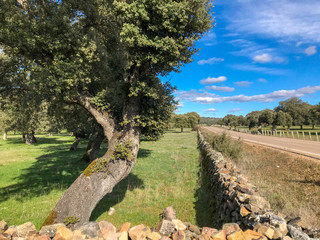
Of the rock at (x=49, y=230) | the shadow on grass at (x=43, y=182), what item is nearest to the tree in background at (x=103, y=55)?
the rock at (x=49, y=230)

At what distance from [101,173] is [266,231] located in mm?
5476

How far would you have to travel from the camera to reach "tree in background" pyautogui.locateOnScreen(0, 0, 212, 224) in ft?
21.9

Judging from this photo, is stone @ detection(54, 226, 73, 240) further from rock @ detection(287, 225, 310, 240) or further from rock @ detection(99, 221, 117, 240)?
rock @ detection(287, 225, 310, 240)

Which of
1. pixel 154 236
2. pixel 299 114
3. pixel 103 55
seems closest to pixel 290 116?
pixel 299 114

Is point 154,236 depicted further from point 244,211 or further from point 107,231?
point 244,211

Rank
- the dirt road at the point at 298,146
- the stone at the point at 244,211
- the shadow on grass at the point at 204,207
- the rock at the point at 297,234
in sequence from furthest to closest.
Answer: the dirt road at the point at 298,146
the shadow on grass at the point at 204,207
the stone at the point at 244,211
the rock at the point at 297,234

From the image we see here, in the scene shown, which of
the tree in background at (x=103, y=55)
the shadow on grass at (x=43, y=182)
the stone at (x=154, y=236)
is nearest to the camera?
the stone at (x=154, y=236)

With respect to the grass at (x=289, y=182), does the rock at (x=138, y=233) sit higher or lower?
higher

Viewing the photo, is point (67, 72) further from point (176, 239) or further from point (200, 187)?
point (200, 187)

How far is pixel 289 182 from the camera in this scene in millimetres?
12031

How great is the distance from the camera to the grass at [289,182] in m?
7.39

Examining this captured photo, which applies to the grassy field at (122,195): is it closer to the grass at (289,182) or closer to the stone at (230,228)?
the grass at (289,182)

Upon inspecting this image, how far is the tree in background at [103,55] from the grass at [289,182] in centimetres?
629

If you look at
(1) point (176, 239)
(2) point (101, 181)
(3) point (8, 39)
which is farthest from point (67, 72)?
(1) point (176, 239)
